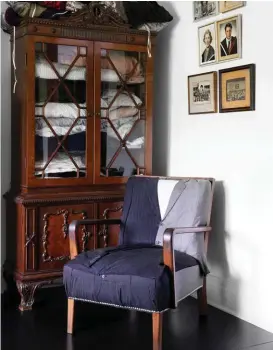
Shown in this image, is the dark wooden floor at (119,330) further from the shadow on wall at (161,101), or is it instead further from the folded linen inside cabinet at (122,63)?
the folded linen inside cabinet at (122,63)

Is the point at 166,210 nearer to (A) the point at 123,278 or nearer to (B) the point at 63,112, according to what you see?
(A) the point at 123,278

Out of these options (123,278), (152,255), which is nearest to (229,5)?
(152,255)

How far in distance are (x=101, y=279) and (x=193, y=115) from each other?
54.8 inches

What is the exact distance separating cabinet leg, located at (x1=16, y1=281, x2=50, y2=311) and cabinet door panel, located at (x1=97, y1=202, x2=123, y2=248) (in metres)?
0.52

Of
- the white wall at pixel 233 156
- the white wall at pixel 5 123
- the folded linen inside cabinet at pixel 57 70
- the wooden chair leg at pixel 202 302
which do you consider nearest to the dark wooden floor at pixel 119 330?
the wooden chair leg at pixel 202 302

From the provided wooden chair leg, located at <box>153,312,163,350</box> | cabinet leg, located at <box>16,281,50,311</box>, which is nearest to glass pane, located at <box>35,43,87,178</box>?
cabinet leg, located at <box>16,281,50,311</box>

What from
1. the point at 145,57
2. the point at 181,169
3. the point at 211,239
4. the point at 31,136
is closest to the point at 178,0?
the point at 145,57

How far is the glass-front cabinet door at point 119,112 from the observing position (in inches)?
128

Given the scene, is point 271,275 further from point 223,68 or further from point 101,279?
point 223,68

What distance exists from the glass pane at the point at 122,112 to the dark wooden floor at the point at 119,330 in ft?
3.17

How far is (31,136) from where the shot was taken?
304 centimetres

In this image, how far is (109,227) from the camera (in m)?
3.31

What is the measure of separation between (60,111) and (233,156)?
114 centimetres

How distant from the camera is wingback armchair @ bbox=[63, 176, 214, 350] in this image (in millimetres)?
2412
